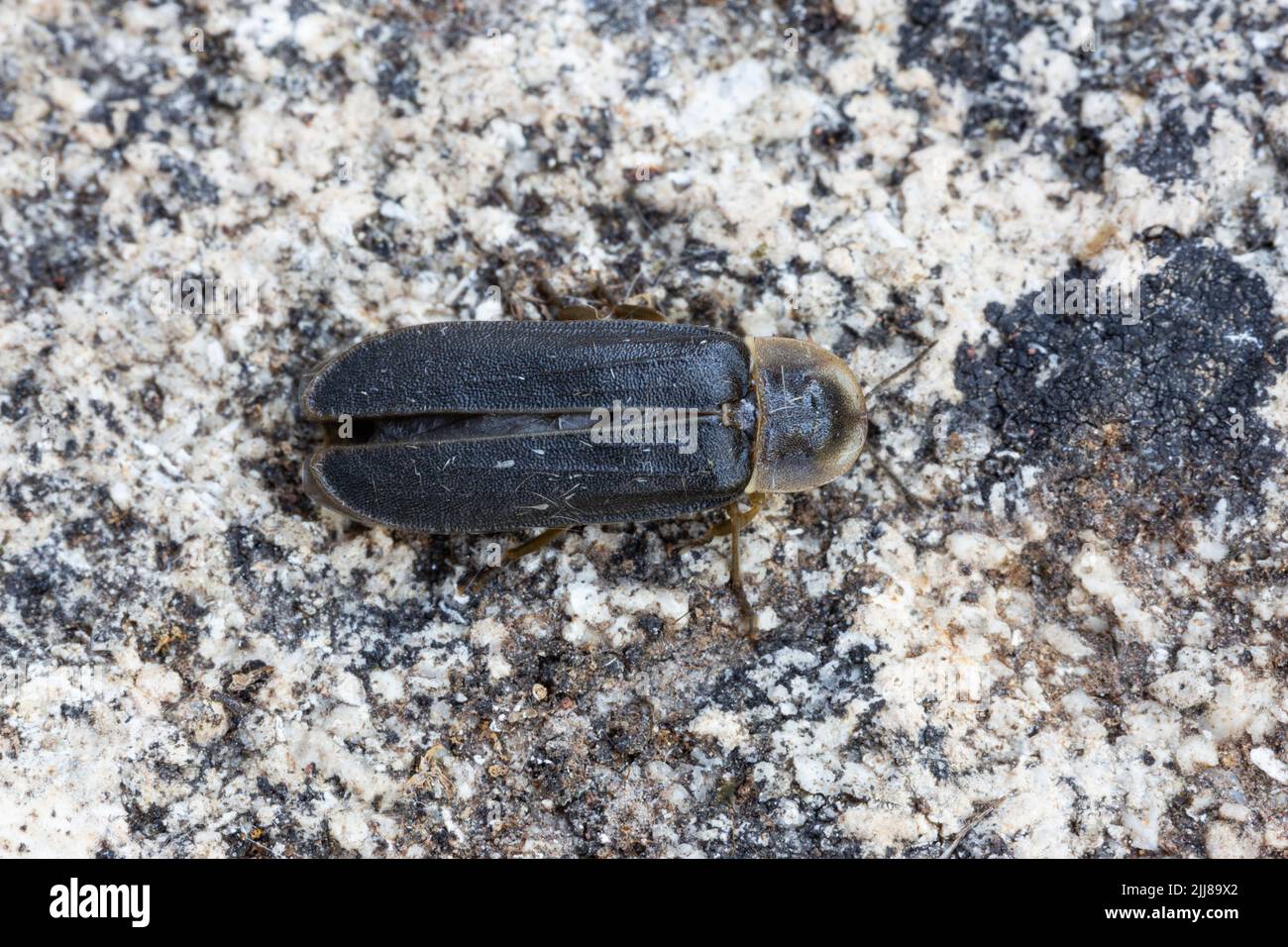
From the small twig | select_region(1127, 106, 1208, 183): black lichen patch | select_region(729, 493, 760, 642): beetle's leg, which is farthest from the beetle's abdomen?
select_region(1127, 106, 1208, 183): black lichen patch

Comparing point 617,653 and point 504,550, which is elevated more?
point 504,550

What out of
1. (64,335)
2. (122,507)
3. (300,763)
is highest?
(64,335)

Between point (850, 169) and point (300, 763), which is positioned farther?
point (850, 169)

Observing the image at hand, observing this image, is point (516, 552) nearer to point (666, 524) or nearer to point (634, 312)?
point (666, 524)

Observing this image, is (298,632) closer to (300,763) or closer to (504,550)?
(300,763)

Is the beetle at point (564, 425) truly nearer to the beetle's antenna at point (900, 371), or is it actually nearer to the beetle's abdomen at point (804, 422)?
the beetle's abdomen at point (804, 422)

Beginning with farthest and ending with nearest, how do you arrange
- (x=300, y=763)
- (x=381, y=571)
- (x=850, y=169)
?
(x=850, y=169) → (x=381, y=571) → (x=300, y=763)

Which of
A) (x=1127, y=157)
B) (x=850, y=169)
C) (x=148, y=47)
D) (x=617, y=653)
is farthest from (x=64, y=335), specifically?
(x=1127, y=157)

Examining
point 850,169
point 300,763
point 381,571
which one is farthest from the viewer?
point 850,169
